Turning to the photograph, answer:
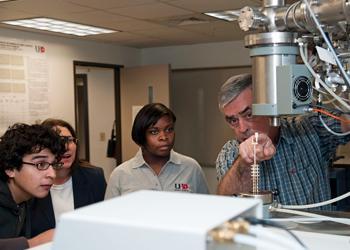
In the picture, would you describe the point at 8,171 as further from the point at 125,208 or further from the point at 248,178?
the point at 125,208

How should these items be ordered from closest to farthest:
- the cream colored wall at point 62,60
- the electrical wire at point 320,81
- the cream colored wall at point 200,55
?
the electrical wire at point 320,81 < the cream colored wall at point 62,60 < the cream colored wall at point 200,55

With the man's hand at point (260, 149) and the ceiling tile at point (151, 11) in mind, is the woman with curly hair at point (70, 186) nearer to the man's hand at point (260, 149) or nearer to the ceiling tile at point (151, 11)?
the man's hand at point (260, 149)

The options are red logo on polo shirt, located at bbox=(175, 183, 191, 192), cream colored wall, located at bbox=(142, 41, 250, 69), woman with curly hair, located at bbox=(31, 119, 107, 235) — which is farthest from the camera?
cream colored wall, located at bbox=(142, 41, 250, 69)

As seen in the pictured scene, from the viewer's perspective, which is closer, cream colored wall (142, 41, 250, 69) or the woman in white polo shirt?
the woman in white polo shirt

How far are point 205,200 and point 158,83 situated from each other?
16.1ft

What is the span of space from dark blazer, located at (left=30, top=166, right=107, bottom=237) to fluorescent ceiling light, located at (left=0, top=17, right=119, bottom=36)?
201 cm

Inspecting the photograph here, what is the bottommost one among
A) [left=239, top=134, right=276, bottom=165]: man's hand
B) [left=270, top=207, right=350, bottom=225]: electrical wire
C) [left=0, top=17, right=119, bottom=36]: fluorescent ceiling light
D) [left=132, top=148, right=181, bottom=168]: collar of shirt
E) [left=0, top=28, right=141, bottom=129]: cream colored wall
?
[left=132, top=148, right=181, bottom=168]: collar of shirt

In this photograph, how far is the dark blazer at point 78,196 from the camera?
1863mm

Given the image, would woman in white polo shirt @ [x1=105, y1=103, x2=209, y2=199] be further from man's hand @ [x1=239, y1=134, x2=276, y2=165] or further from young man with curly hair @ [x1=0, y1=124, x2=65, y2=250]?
man's hand @ [x1=239, y1=134, x2=276, y2=165]

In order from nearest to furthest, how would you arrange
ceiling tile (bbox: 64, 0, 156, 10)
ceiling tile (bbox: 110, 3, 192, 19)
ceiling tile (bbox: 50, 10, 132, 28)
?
ceiling tile (bbox: 64, 0, 156, 10), ceiling tile (bbox: 110, 3, 192, 19), ceiling tile (bbox: 50, 10, 132, 28)

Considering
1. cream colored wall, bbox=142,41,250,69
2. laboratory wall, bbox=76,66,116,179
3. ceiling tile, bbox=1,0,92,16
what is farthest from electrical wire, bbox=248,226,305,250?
laboratory wall, bbox=76,66,116,179

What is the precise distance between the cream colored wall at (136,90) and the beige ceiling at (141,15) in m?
0.50

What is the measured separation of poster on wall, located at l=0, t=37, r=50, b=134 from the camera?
13.6 ft

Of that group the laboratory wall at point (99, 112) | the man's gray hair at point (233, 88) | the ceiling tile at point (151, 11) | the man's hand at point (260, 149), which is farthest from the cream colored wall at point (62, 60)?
the man's hand at point (260, 149)
